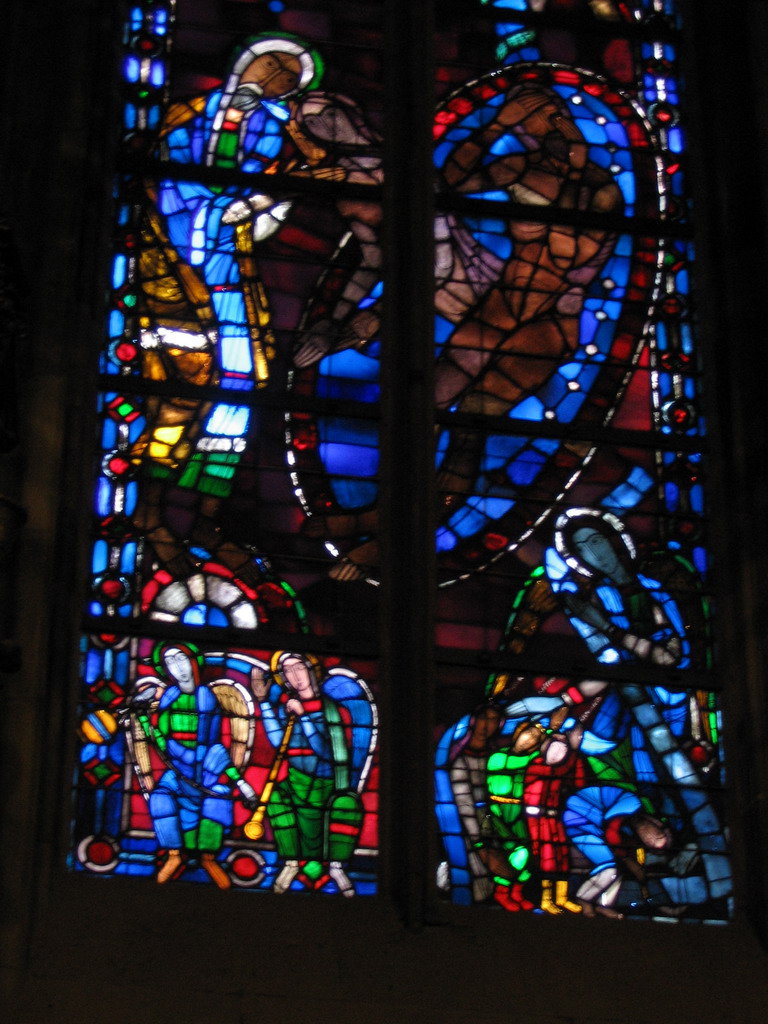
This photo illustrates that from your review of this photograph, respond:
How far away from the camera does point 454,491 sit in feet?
28.3

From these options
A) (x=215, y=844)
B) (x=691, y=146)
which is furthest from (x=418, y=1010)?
(x=691, y=146)

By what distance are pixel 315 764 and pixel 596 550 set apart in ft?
4.14

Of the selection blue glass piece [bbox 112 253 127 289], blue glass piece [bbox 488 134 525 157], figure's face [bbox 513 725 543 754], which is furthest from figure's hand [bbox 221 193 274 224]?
figure's face [bbox 513 725 543 754]

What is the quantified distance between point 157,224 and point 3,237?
1.85 m

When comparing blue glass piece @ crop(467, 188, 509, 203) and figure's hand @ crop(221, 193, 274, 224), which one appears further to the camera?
blue glass piece @ crop(467, 188, 509, 203)

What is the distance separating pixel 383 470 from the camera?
28.2 ft

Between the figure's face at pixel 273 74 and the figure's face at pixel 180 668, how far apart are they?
2.27 meters

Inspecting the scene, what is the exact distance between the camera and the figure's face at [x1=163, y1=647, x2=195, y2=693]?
8.13 metres

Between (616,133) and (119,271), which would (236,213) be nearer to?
(119,271)

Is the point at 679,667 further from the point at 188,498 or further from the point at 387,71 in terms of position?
the point at 387,71

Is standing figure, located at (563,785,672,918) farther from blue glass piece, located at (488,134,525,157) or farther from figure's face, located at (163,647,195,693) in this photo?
blue glass piece, located at (488,134,525,157)

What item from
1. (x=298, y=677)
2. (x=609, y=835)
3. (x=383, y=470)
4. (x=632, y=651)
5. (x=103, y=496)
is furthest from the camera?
(x=383, y=470)

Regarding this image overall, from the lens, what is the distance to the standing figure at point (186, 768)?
789cm

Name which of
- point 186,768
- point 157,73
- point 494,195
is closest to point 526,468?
point 494,195
